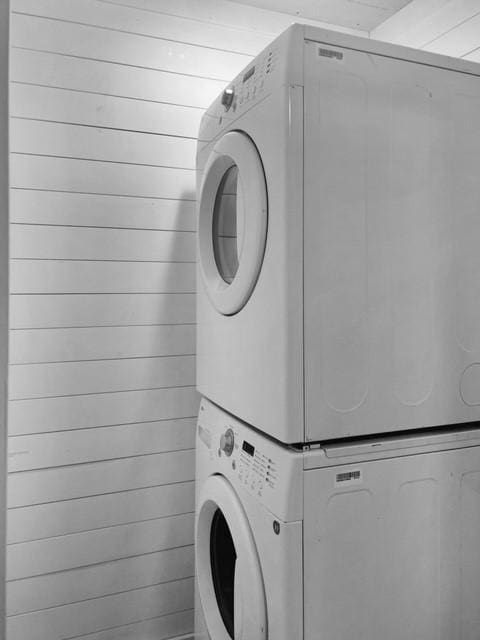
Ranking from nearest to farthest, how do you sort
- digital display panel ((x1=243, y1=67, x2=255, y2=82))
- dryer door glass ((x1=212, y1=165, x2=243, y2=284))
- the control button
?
digital display panel ((x1=243, y1=67, x2=255, y2=82)) → the control button → dryer door glass ((x1=212, y1=165, x2=243, y2=284))

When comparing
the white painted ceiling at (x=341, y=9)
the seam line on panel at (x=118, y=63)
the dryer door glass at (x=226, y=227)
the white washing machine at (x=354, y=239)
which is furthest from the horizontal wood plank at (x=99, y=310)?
the white painted ceiling at (x=341, y=9)

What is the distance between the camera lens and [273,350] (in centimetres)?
117

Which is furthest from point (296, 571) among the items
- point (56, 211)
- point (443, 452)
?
point (56, 211)

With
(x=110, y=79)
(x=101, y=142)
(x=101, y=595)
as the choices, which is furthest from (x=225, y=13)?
(x=101, y=595)

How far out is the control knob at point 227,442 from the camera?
56.5 inches

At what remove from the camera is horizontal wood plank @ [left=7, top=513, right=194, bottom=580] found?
5.74 feet

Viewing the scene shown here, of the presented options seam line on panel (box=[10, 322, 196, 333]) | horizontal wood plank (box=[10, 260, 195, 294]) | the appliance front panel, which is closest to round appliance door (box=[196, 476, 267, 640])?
the appliance front panel

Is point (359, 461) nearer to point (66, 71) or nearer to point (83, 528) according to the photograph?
point (83, 528)

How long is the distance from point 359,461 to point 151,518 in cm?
106

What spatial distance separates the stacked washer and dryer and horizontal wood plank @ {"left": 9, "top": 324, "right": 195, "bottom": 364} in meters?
0.61

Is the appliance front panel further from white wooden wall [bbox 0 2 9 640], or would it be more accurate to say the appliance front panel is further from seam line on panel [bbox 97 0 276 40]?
seam line on panel [bbox 97 0 276 40]

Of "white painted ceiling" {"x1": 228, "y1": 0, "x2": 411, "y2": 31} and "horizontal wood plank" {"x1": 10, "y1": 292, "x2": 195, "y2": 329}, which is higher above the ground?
"white painted ceiling" {"x1": 228, "y1": 0, "x2": 411, "y2": 31}

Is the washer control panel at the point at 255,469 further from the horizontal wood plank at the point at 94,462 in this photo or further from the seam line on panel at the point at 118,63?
the seam line on panel at the point at 118,63

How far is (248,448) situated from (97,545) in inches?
35.7
